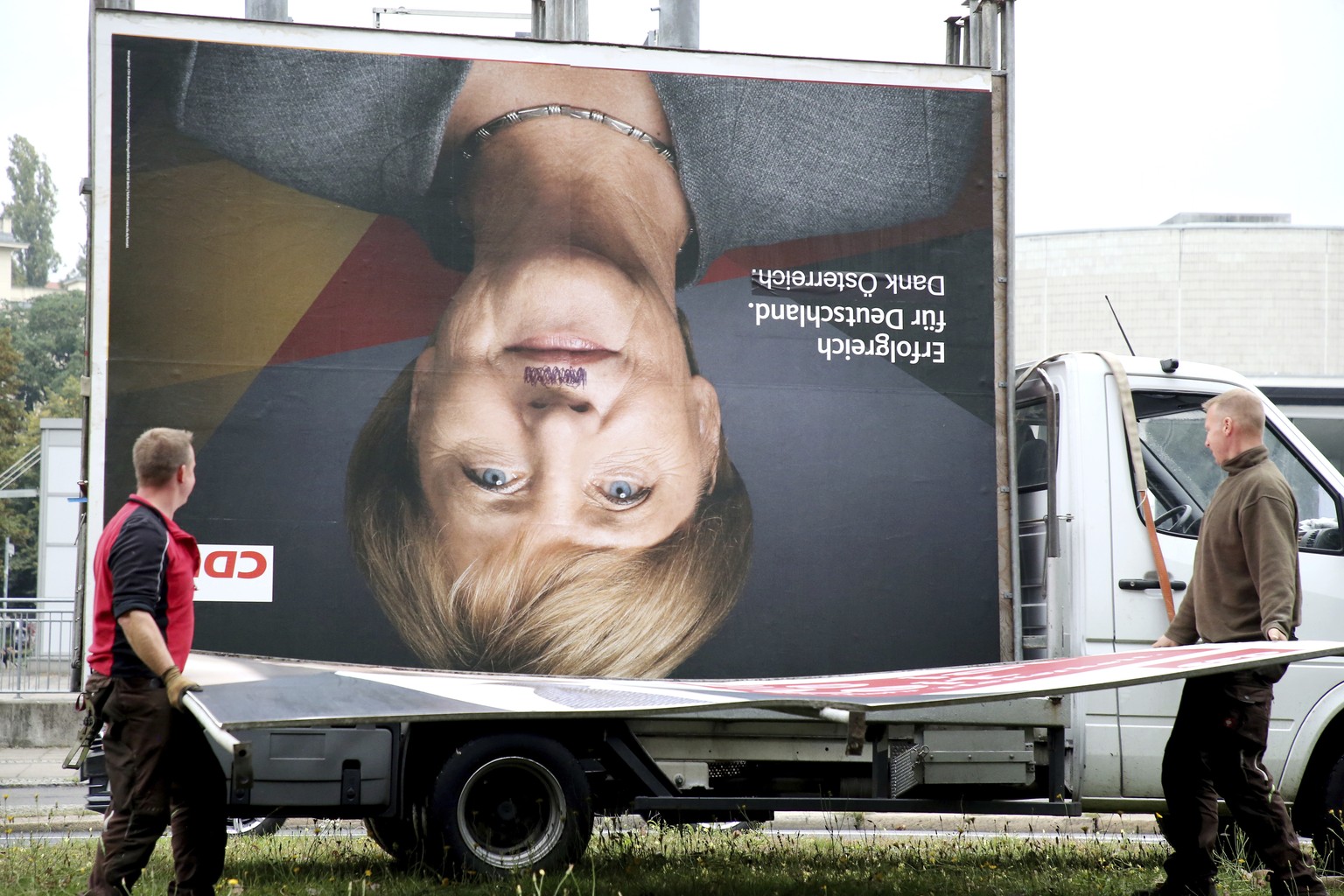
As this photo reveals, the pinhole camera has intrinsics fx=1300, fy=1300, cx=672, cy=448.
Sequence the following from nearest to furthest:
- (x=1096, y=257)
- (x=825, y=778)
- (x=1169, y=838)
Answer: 1. (x=1169, y=838)
2. (x=825, y=778)
3. (x=1096, y=257)

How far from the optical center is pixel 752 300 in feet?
19.3

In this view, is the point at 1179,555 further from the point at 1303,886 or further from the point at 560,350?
the point at 560,350

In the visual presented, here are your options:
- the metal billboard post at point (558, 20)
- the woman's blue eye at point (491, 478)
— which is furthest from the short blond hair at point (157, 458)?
the metal billboard post at point (558, 20)

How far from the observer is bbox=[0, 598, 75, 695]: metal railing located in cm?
1272

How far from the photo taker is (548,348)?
568 centimetres

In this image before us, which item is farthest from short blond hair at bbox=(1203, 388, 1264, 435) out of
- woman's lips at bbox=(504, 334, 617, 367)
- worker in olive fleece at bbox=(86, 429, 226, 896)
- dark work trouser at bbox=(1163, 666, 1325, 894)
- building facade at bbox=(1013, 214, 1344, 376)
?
building facade at bbox=(1013, 214, 1344, 376)

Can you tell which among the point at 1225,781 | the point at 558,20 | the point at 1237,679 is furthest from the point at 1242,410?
the point at 558,20

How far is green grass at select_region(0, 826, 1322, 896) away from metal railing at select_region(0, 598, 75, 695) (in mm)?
6041

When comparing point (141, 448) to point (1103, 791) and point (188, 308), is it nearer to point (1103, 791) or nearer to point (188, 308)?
point (188, 308)

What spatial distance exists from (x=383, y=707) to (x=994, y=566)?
119 inches

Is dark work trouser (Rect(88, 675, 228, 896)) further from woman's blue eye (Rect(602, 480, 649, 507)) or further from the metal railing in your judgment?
the metal railing

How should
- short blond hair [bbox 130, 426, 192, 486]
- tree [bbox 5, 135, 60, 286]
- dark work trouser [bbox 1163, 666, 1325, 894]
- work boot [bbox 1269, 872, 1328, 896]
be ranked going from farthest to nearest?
1. tree [bbox 5, 135, 60, 286]
2. dark work trouser [bbox 1163, 666, 1325, 894]
3. work boot [bbox 1269, 872, 1328, 896]
4. short blond hair [bbox 130, 426, 192, 486]

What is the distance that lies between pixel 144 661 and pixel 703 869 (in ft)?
9.35

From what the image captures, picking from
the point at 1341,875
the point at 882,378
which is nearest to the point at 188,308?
the point at 882,378
